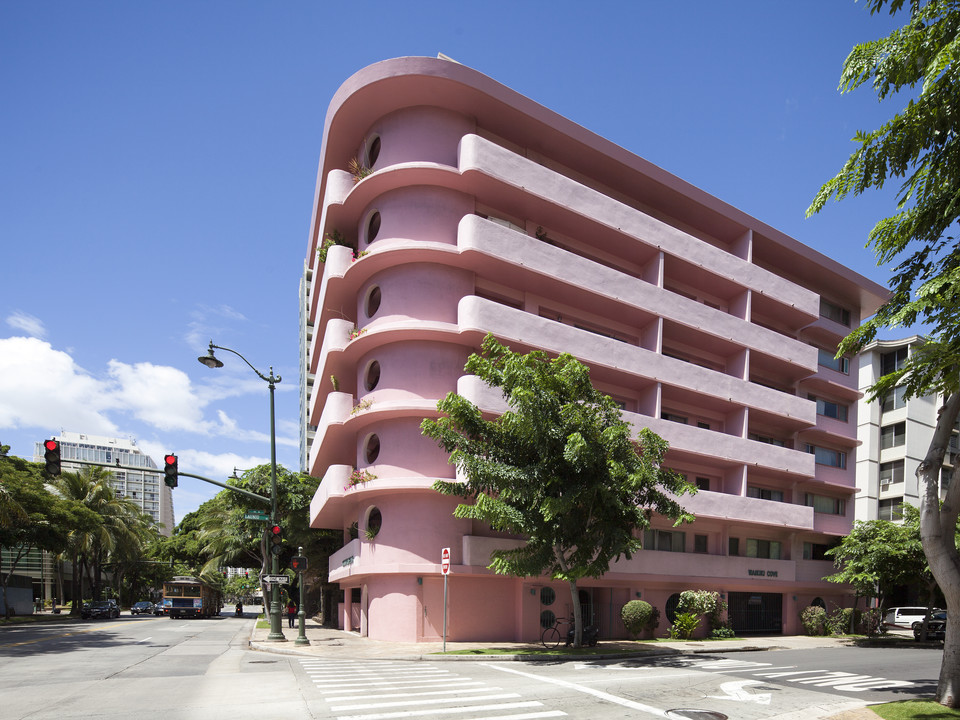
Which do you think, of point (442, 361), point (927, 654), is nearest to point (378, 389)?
point (442, 361)

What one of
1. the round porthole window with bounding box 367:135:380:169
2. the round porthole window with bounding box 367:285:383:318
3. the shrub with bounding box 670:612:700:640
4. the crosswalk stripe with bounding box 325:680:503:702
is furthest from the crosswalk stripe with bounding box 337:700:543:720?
the round porthole window with bounding box 367:135:380:169

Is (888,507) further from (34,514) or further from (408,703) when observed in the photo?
(34,514)

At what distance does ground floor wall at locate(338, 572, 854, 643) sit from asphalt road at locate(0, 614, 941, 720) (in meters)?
5.17

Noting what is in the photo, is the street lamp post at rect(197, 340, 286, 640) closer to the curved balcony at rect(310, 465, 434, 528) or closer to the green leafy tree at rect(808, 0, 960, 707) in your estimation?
the curved balcony at rect(310, 465, 434, 528)

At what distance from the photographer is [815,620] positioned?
110ft

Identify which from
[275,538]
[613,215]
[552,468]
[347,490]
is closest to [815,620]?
[552,468]

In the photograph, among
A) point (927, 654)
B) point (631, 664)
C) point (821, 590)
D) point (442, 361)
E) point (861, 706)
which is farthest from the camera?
point (821, 590)

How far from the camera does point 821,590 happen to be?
35.8 meters

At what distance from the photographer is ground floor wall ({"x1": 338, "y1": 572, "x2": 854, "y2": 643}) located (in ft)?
80.6

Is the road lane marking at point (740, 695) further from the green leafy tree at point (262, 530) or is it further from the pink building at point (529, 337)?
the green leafy tree at point (262, 530)

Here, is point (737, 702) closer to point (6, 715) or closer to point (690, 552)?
point (6, 715)

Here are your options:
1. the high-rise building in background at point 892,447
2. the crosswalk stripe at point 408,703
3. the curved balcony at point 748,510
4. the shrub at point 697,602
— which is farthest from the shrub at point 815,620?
the crosswalk stripe at point 408,703

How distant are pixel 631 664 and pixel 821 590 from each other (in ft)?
73.0

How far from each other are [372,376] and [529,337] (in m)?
7.03
